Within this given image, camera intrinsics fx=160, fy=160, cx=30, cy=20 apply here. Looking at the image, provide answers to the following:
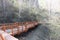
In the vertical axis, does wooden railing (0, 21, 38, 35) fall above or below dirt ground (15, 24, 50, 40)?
above

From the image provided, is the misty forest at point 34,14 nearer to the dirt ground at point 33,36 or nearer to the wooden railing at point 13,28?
the dirt ground at point 33,36

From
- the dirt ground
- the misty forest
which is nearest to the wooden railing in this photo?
the dirt ground

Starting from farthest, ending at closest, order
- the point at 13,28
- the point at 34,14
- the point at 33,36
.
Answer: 1. the point at 34,14
2. the point at 33,36
3. the point at 13,28

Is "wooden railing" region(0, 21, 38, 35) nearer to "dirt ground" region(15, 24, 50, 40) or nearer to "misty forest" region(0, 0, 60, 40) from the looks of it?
"dirt ground" region(15, 24, 50, 40)

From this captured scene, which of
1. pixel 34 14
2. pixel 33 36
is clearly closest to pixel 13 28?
Result: pixel 33 36

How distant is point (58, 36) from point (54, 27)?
1332 millimetres

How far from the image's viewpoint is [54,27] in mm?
9055

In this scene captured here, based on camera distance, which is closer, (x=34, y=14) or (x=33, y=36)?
(x=33, y=36)

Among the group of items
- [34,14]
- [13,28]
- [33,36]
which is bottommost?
[33,36]

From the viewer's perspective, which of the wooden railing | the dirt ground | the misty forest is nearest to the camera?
the wooden railing

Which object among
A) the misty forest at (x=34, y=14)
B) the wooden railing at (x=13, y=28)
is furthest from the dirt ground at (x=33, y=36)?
the misty forest at (x=34, y=14)

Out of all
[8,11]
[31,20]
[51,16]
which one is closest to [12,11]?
[8,11]

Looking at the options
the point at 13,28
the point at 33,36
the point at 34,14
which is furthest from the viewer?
the point at 34,14

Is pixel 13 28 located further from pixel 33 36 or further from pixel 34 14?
pixel 34 14
